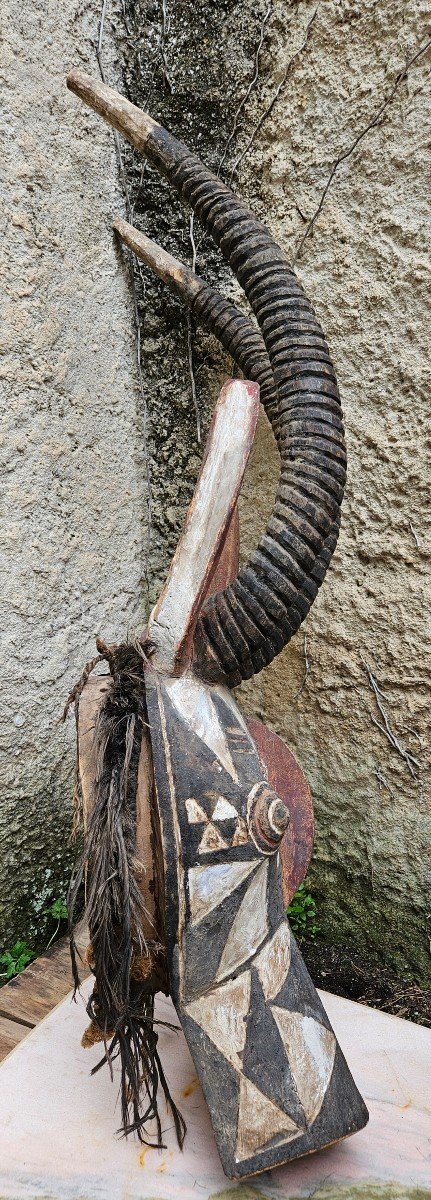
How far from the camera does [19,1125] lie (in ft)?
3.45

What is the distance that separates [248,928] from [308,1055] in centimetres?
17

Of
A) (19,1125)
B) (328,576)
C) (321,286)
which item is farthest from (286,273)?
(19,1125)

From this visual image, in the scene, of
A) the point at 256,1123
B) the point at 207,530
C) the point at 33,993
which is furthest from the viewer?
the point at 33,993

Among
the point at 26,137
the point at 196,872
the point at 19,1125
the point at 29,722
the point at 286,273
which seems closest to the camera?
→ the point at 196,872

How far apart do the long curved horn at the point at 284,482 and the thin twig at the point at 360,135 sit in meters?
0.21

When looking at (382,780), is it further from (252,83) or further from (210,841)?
(252,83)

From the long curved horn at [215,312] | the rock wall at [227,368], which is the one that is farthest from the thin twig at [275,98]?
the long curved horn at [215,312]

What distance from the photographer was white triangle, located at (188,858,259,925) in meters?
0.94

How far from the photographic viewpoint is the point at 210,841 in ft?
3.12

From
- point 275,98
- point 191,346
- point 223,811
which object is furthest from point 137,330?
point 223,811

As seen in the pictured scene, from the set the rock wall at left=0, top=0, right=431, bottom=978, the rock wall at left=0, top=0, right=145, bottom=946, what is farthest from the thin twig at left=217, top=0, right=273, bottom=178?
the rock wall at left=0, top=0, right=145, bottom=946

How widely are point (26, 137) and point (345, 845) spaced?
141 centimetres

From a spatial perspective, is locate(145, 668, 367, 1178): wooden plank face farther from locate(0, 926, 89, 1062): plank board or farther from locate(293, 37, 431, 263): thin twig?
locate(293, 37, 431, 263): thin twig

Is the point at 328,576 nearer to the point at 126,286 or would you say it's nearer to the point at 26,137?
the point at 126,286
